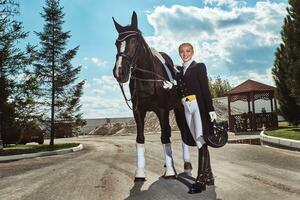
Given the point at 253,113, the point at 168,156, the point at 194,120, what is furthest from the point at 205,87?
the point at 253,113

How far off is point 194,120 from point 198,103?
26cm

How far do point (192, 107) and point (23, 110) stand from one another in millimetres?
20274

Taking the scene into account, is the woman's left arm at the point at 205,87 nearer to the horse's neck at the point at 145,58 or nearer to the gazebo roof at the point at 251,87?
the horse's neck at the point at 145,58

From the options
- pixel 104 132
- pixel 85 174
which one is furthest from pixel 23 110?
pixel 104 132

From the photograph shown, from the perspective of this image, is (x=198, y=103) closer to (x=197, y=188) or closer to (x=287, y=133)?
(x=197, y=188)

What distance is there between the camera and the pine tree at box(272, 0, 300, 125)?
69.3ft

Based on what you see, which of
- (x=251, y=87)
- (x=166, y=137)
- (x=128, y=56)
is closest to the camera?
(x=128, y=56)

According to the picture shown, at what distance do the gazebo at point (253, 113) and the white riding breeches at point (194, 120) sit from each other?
26.1m

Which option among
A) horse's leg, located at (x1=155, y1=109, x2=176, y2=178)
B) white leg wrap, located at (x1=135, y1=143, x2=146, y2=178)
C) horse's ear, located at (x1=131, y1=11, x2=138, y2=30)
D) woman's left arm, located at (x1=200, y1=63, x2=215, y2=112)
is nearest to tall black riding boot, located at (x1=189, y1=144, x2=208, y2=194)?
woman's left arm, located at (x1=200, y1=63, x2=215, y2=112)

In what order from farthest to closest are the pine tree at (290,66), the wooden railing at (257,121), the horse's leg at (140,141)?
the wooden railing at (257,121), the pine tree at (290,66), the horse's leg at (140,141)

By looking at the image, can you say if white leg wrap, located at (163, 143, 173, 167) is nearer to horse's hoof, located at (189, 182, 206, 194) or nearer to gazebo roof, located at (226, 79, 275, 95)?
horse's hoof, located at (189, 182, 206, 194)

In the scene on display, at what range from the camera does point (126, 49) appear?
593 centimetres

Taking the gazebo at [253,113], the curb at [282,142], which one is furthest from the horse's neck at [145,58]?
the gazebo at [253,113]

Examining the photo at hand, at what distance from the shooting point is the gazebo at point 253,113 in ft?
102
